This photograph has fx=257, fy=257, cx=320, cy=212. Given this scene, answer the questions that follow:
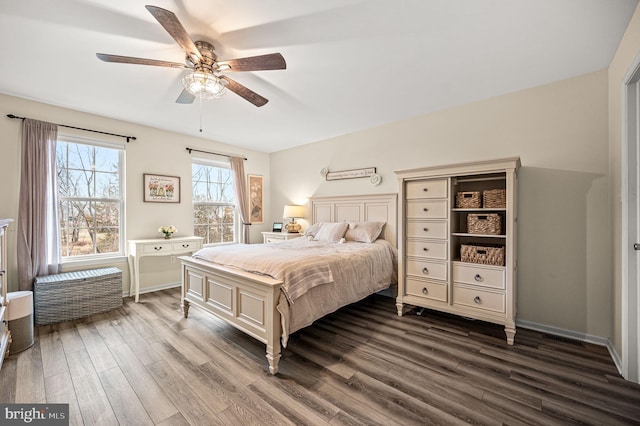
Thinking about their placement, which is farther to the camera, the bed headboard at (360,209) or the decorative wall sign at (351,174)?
the decorative wall sign at (351,174)

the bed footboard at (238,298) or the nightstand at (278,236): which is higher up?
the nightstand at (278,236)

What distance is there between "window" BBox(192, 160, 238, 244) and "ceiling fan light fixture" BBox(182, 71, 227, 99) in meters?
2.71

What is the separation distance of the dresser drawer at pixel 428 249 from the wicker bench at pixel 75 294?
3.75 metres

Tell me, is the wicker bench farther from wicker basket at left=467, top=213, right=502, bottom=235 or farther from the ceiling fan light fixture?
wicker basket at left=467, top=213, right=502, bottom=235

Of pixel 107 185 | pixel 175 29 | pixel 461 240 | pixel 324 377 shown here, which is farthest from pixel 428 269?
pixel 107 185

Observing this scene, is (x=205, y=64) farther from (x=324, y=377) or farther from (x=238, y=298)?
(x=324, y=377)

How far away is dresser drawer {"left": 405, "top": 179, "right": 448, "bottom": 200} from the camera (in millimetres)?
2826

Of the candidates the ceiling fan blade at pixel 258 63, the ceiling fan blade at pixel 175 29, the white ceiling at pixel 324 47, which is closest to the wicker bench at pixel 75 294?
the white ceiling at pixel 324 47

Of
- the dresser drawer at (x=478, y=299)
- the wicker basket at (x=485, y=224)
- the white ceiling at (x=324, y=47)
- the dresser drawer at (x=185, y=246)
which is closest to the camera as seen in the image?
the white ceiling at (x=324, y=47)

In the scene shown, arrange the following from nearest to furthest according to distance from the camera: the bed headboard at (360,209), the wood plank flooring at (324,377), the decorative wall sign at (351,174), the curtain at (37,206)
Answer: the wood plank flooring at (324,377)
the curtain at (37,206)
the bed headboard at (360,209)
the decorative wall sign at (351,174)

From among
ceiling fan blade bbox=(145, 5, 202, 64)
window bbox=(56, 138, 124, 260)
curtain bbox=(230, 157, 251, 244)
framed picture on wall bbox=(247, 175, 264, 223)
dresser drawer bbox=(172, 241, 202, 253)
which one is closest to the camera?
ceiling fan blade bbox=(145, 5, 202, 64)

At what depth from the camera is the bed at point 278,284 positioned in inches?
81.4

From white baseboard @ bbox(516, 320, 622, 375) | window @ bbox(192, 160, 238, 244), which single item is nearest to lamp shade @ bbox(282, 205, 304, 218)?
window @ bbox(192, 160, 238, 244)

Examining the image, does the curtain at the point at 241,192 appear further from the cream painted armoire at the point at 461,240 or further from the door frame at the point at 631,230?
the door frame at the point at 631,230
